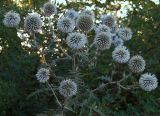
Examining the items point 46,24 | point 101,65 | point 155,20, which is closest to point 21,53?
point 46,24

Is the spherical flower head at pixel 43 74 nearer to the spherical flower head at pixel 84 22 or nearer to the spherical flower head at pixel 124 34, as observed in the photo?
the spherical flower head at pixel 84 22

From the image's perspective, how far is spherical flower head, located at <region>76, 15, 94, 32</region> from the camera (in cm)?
335

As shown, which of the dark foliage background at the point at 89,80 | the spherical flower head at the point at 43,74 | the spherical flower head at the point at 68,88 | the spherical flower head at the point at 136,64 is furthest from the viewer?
the dark foliage background at the point at 89,80

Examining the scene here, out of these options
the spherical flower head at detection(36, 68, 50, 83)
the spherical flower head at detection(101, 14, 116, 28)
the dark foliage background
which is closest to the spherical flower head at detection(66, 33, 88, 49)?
the spherical flower head at detection(36, 68, 50, 83)

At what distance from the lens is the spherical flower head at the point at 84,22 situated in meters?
3.35

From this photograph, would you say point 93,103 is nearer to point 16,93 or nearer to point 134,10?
point 16,93

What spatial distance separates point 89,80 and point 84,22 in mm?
663

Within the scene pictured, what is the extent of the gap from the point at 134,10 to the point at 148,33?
0.64m

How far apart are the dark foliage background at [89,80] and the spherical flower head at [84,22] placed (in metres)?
0.46

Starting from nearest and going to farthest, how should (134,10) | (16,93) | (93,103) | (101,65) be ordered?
(93,103), (16,93), (101,65), (134,10)

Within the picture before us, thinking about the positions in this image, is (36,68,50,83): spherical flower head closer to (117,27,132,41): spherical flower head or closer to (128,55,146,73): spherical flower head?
(128,55,146,73): spherical flower head

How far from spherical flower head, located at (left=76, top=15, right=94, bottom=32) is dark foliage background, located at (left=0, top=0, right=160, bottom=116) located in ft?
1.51

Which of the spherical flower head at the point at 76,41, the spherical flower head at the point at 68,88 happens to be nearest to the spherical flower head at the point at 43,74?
the spherical flower head at the point at 68,88

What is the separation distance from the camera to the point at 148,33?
4316mm
